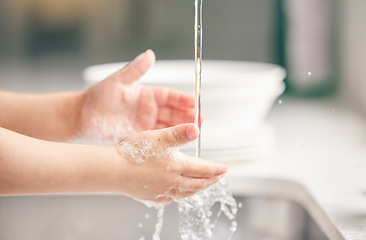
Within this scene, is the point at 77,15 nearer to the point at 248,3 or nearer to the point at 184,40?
the point at 184,40

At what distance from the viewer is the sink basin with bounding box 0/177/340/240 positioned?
0.98m

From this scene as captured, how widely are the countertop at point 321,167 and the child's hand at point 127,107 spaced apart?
→ 0.54 ft

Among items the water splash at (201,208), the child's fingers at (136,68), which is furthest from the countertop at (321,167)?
the child's fingers at (136,68)

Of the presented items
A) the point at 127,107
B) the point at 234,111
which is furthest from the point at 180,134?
the point at 234,111

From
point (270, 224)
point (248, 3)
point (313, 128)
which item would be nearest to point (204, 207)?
point (270, 224)

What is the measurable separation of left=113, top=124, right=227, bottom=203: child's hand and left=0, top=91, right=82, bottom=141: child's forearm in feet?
0.80

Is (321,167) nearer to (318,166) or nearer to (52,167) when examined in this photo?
(318,166)

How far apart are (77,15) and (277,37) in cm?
60

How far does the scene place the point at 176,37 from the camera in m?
1.65

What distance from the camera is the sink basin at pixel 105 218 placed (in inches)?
38.6

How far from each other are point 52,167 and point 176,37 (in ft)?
3.54

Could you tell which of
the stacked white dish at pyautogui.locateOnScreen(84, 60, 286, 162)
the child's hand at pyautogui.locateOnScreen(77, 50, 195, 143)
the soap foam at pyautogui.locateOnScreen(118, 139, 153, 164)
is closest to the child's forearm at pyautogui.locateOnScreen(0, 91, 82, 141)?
the child's hand at pyautogui.locateOnScreen(77, 50, 195, 143)

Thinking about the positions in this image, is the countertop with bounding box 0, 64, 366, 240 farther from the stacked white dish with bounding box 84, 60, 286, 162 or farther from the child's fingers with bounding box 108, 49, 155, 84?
the child's fingers with bounding box 108, 49, 155, 84

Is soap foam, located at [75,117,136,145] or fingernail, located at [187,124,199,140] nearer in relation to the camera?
fingernail, located at [187,124,199,140]
